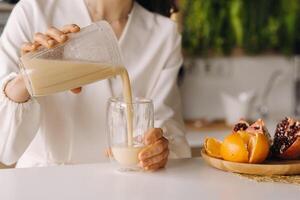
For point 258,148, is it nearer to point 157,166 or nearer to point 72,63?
point 157,166

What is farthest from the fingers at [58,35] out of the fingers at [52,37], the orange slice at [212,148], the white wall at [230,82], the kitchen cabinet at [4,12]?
the white wall at [230,82]

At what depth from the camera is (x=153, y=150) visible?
4.75 feet

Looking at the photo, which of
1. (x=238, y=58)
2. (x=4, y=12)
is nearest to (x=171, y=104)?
(x=4, y=12)

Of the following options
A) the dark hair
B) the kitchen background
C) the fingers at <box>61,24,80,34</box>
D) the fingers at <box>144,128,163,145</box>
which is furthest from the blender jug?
the kitchen background

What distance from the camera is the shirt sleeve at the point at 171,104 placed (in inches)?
71.1

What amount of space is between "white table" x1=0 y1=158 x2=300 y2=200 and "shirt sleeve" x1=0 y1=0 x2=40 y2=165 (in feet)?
0.72

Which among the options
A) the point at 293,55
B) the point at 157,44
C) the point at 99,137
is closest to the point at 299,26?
the point at 293,55

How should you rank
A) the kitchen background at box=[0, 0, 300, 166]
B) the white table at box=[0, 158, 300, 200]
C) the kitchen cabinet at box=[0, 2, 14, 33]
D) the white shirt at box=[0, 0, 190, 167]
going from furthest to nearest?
1. the kitchen background at box=[0, 0, 300, 166]
2. the kitchen cabinet at box=[0, 2, 14, 33]
3. the white shirt at box=[0, 0, 190, 167]
4. the white table at box=[0, 158, 300, 200]

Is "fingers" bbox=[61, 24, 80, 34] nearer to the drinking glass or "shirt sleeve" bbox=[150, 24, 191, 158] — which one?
the drinking glass

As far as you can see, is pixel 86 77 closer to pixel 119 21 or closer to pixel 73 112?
pixel 73 112

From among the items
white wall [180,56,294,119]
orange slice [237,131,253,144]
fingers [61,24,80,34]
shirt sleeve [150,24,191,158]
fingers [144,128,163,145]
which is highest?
fingers [61,24,80,34]

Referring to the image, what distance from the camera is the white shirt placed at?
1734 millimetres

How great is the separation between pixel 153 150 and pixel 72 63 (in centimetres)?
26

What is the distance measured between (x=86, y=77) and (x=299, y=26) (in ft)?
8.00
